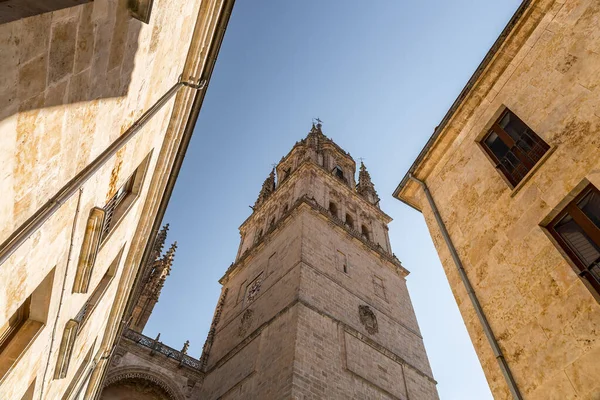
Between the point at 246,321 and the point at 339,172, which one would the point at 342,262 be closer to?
the point at 246,321

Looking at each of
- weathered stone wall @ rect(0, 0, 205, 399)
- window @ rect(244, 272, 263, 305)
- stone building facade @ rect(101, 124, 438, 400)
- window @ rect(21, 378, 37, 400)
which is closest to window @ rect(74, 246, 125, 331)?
weathered stone wall @ rect(0, 0, 205, 399)

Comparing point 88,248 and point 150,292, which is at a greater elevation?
point 150,292

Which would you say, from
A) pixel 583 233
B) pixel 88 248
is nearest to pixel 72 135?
pixel 88 248

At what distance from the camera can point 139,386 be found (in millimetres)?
17641

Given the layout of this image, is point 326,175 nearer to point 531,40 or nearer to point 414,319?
point 414,319

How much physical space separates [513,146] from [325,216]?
1674cm

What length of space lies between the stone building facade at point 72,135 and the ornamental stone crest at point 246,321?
11570mm

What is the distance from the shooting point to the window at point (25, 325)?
3.62 m

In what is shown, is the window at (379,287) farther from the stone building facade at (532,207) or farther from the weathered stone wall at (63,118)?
the weathered stone wall at (63,118)

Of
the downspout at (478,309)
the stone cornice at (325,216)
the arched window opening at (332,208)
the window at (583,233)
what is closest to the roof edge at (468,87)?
the downspout at (478,309)

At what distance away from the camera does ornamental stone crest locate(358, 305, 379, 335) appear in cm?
1772

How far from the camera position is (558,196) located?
4812 mm

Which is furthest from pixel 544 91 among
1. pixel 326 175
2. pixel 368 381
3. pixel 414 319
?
pixel 326 175

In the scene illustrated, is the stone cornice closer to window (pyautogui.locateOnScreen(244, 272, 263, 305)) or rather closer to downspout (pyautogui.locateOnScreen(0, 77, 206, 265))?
window (pyautogui.locateOnScreen(244, 272, 263, 305))
